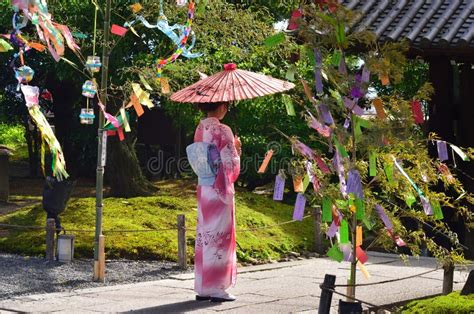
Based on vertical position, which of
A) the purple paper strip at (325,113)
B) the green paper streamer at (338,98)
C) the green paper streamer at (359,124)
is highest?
the green paper streamer at (338,98)

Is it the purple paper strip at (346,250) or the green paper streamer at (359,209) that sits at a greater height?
the green paper streamer at (359,209)

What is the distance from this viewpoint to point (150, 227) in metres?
13.2

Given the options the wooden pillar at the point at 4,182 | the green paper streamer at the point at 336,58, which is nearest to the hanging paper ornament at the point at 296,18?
the green paper streamer at the point at 336,58

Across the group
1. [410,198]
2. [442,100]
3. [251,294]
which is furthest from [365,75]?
[251,294]

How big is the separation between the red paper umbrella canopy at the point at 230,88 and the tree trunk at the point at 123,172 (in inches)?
302

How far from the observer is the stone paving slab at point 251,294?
9258 millimetres

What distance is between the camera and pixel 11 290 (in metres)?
10.3

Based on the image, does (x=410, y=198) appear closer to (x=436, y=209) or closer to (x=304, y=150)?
(x=436, y=209)

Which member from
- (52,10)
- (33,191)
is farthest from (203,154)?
(33,191)

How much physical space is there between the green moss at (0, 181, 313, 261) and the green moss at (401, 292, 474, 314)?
21.2 feet

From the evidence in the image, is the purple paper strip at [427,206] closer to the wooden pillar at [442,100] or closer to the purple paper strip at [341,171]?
the purple paper strip at [341,171]

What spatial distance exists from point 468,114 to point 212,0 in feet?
15.8

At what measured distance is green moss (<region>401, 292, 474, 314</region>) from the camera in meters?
5.84

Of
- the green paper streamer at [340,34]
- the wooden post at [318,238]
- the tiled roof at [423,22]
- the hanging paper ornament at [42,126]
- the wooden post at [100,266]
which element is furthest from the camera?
the wooden post at [318,238]
